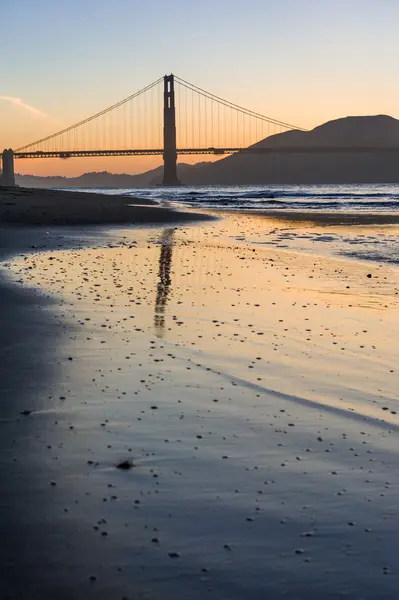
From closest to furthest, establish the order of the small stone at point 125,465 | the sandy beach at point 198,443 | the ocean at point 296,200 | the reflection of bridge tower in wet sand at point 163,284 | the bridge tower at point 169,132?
the sandy beach at point 198,443 → the small stone at point 125,465 → the reflection of bridge tower in wet sand at point 163,284 → the ocean at point 296,200 → the bridge tower at point 169,132

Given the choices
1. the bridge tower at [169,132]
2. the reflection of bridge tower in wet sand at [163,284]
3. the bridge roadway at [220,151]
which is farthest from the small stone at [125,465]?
the bridge tower at [169,132]

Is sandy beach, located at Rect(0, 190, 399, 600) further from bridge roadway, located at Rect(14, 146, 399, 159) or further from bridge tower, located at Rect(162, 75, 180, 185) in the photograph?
bridge tower, located at Rect(162, 75, 180, 185)

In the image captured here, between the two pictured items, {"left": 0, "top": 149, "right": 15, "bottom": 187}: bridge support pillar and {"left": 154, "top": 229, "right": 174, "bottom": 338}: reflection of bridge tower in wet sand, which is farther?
{"left": 0, "top": 149, "right": 15, "bottom": 187}: bridge support pillar

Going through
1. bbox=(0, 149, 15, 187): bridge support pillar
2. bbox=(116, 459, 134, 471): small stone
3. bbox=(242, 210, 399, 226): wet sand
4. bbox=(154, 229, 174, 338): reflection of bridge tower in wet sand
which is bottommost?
bbox=(116, 459, 134, 471): small stone

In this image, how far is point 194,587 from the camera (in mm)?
2127

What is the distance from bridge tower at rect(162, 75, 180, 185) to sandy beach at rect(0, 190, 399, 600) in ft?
318

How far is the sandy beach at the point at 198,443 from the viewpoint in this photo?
223cm

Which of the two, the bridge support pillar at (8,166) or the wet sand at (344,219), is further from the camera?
the bridge support pillar at (8,166)

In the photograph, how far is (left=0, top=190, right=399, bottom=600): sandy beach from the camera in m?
2.23

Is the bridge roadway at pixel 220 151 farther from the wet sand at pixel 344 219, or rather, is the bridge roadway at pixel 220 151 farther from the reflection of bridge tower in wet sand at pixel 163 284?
the reflection of bridge tower in wet sand at pixel 163 284

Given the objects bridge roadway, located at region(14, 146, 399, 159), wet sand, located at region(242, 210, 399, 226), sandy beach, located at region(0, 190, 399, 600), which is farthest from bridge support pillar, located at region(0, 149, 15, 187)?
sandy beach, located at region(0, 190, 399, 600)

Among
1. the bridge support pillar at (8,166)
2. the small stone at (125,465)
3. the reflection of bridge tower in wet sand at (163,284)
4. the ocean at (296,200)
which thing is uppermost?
the bridge support pillar at (8,166)

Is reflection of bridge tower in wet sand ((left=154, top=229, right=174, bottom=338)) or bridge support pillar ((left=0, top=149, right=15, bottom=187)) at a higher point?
bridge support pillar ((left=0, top=149, right=15, bottom=187))

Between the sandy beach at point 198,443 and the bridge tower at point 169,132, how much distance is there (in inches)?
3815
